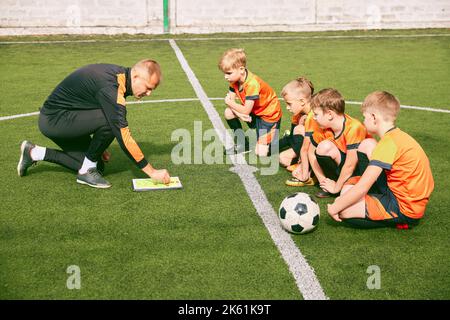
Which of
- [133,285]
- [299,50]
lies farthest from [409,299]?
[299,50]

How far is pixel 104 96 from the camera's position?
5.59m

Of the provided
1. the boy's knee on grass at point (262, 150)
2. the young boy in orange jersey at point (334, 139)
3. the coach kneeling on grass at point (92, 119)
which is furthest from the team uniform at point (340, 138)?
the coach kneeling on grass at point (92, 119)

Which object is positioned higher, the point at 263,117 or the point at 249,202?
the point at 263,117

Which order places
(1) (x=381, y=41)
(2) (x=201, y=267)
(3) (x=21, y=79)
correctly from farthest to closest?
(1) (x=381, y=41), (3) (x=21, y=79), (2) (x=201, y=267)

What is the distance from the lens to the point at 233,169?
21.6ft

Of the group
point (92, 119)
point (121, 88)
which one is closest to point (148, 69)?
point (121, 88)

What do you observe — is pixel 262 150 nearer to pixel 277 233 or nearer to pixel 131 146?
pixel 131 146

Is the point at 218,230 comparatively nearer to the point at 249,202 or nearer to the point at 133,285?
the point at 249,202

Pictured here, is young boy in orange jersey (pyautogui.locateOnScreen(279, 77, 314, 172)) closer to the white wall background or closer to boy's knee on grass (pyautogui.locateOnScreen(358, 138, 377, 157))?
boy's knee on grass (pyautogui.locateOnScreen(358, 138, 377, 157))

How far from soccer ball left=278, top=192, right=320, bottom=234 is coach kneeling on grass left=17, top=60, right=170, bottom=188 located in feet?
3.90

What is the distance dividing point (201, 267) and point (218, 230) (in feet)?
2.29

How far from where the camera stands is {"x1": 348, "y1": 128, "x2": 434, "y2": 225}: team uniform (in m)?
4.59

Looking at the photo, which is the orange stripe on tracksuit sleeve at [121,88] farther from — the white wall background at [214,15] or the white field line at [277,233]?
the white wall background at [214,15]

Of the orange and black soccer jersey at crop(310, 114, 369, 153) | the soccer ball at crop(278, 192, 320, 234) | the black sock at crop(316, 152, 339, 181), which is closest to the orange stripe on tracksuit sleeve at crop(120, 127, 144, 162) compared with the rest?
the soccer ball at crop(278, 192, 320, 234)
